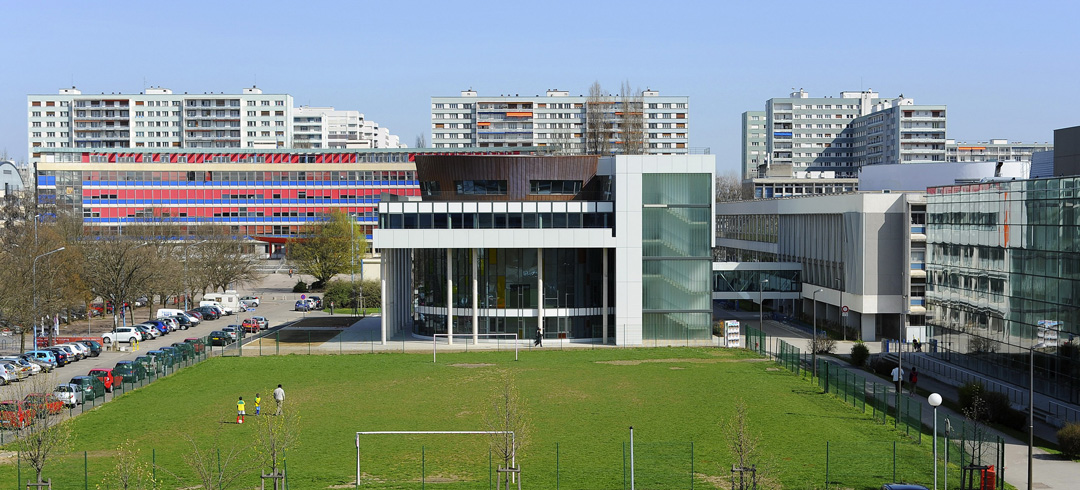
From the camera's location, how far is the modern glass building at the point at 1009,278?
40.6 meters

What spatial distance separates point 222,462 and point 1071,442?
27.4m

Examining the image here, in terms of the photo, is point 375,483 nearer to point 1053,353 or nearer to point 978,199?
point 1053,353

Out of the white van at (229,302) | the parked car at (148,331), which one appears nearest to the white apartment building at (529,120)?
the white van at (229,302)

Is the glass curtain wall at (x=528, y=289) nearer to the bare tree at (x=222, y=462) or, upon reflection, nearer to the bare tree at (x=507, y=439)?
the bare tree at (x=222, y=462)

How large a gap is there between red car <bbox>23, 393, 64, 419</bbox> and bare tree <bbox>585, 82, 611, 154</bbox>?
362 feet

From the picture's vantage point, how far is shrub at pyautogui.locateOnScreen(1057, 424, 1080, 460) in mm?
32531

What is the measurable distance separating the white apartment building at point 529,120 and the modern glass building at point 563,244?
109564 millimetres

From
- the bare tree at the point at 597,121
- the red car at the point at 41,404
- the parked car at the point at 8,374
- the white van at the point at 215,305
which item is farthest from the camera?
the bare tree at the point at 597,121

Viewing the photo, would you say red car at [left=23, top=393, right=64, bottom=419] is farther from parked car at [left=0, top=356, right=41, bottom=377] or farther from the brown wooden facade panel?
the brown wooden facade panel

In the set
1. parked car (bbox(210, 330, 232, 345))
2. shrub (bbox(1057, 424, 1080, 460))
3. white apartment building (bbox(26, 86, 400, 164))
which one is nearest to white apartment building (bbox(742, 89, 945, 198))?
white apartment building (bbox(26, 86, 400, 164))

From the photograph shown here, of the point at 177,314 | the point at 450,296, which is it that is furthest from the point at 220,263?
the point at 450,296

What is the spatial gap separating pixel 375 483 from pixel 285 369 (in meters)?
26.5

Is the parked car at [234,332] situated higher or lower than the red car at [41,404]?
lower

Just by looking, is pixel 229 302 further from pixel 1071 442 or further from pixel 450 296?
pixel 1071 442
